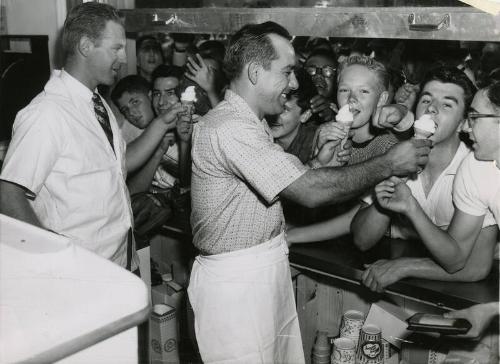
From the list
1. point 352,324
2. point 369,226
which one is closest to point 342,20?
point 369,226

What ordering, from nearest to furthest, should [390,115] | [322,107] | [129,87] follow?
1. [390,115]
2. [322,107]
3. [129,87]

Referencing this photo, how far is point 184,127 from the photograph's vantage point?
291 centimetres

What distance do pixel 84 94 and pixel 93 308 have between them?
4.87ft

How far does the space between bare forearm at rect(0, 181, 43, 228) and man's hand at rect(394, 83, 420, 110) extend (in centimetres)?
191

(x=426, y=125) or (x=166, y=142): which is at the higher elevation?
(x=426, y=125)

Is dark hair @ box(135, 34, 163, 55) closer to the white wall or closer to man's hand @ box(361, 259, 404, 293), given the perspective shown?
the white wall

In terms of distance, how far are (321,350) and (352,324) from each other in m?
0.25

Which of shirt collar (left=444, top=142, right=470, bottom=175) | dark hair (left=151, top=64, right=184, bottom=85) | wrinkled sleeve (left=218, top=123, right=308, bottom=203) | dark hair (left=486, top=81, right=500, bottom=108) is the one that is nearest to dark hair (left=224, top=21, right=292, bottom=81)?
wrinkled sleeve (left=218, top=123, right=308, bottom=203)

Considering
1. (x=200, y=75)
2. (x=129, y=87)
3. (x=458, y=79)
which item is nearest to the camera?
(x=458, y=79)

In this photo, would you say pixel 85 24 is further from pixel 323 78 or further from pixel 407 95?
pixel 407 95

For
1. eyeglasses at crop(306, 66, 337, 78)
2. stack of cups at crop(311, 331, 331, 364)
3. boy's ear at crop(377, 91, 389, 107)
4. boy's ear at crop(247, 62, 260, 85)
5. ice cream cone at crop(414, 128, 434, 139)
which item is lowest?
stack of cups at crop(311, 331, 331, 364)

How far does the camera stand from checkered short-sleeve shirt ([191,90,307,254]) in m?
1.77

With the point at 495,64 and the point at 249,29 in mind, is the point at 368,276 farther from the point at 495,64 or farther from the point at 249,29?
the point at 495,64

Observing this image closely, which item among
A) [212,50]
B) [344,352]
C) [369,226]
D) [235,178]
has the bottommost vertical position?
[344,352]
